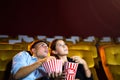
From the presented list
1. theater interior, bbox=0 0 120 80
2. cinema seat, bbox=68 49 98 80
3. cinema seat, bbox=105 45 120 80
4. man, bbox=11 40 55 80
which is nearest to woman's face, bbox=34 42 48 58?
man, bbox=11 40 55 80

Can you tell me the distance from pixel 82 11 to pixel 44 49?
219 cm

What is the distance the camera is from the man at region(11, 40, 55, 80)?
4.12 feet

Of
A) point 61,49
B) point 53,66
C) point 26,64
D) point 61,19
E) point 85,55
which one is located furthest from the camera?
point 61,19

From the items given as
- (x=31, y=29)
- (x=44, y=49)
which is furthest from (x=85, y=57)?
(x=31, y=29)

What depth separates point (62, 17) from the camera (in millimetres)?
3486

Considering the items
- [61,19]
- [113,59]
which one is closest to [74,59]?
[113,59]

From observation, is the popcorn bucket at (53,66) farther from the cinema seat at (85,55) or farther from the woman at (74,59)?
the cinema seat at (85,55)

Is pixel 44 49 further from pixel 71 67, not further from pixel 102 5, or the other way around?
pixel 102 5

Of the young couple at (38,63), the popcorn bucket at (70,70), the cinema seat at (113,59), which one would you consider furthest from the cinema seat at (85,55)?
the popcorn bucket at (70,70)

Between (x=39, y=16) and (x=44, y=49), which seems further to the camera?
(x=39, y=16)

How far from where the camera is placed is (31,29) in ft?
11.2

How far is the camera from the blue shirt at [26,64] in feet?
4.29

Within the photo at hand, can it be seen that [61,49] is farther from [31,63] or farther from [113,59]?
[113,59]

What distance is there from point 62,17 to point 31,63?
2158 millimetres
